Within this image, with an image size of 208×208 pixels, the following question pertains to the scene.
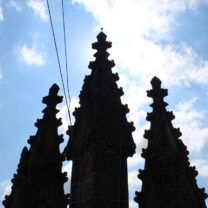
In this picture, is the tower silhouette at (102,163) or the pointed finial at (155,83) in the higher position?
the pointed finial at (155,83)

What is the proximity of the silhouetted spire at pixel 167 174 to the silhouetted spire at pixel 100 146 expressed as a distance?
1.80 feet

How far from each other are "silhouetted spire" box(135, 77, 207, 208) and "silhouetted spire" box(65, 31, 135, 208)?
55 cm

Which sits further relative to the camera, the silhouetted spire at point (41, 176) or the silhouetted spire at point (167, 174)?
the silhouetted spire at point (41, 176)

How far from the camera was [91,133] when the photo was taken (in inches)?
470

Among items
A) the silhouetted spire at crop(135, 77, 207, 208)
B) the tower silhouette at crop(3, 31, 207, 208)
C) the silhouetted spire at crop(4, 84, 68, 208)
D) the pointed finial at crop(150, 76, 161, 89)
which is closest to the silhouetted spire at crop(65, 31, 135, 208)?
the tower silhouette at crop(3, 31, 207, 208)

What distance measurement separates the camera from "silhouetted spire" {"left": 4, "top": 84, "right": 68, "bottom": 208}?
1100cm

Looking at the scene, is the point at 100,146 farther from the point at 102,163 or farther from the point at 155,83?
the point at 155,83

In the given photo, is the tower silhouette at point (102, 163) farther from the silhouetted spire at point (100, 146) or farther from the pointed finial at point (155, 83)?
the pointed finial at point (155, 83)

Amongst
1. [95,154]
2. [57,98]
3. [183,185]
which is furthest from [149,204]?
[57,98]

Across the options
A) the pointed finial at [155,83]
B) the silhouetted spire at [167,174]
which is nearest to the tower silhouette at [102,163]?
the silhouetted spire at [167,174]

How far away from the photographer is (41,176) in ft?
37.6

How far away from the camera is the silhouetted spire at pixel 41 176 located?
36.1ft

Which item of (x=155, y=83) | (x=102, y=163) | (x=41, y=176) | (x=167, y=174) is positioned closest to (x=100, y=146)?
(x=102, y=163)

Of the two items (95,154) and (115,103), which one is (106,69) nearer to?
(115,103)
